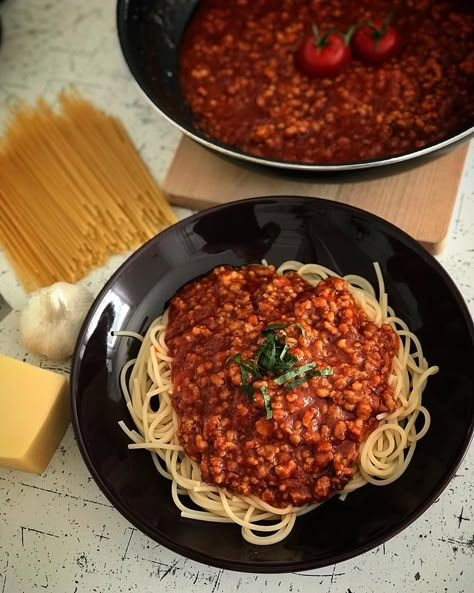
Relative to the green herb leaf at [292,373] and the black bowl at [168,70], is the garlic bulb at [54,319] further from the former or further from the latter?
the green herb leaf at [292,373]

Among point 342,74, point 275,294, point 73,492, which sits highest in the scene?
point 342,74

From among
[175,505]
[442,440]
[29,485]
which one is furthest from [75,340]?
[442,440]

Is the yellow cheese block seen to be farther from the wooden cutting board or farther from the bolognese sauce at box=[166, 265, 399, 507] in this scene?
the wooden cutting board

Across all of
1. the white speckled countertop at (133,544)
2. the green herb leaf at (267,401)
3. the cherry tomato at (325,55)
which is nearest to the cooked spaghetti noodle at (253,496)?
the white speckled countertop at (133,544)

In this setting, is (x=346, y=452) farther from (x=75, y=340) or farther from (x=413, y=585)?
(x=75, y=340)

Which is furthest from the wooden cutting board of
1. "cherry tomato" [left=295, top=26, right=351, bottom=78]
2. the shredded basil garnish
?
the shredded basil garnish

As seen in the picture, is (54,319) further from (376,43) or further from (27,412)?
(376,43)

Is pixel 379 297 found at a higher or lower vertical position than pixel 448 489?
higher
